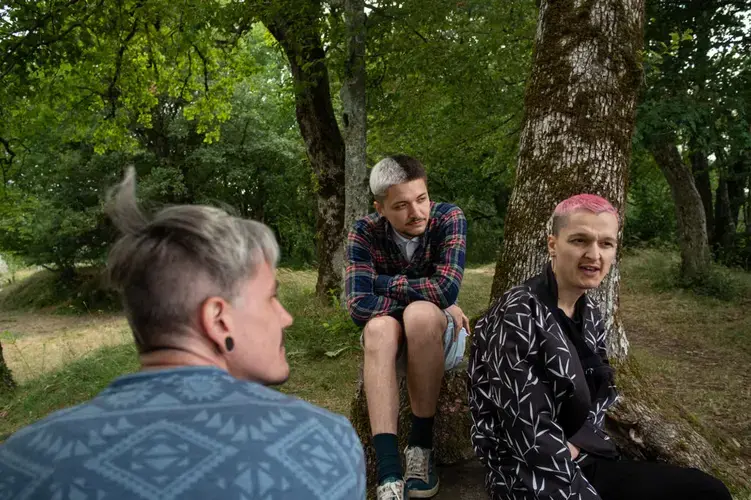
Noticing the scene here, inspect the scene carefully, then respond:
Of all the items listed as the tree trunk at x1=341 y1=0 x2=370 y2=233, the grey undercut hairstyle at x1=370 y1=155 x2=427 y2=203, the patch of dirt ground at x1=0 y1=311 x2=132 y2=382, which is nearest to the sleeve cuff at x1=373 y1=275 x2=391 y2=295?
the grey undercut hairstyle at x1=370 y1=155 x2=427 y2=203

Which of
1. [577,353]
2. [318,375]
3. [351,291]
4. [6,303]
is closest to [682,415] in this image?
[577,353]

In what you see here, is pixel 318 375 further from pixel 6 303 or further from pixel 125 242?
pixel 6 303

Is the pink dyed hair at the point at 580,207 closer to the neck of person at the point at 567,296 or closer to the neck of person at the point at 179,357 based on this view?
the neck of person at the point at 567,296

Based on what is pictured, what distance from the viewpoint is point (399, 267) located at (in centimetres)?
348

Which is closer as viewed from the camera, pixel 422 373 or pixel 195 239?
pixel 195 239

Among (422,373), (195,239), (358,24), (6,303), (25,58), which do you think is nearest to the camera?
(195,239)

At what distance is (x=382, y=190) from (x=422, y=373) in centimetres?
102

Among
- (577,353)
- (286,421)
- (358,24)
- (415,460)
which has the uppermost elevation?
(358,24)

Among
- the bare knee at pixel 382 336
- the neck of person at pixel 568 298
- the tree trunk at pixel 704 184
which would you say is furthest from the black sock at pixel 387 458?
the tree trunk at pixel 704 184

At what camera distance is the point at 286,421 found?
1101 mm

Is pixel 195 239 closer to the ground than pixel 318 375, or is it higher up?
higher up

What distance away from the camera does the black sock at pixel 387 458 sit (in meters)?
2.82

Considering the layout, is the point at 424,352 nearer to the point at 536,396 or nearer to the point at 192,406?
the point at 536,396

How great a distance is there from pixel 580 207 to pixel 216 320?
190 cm
